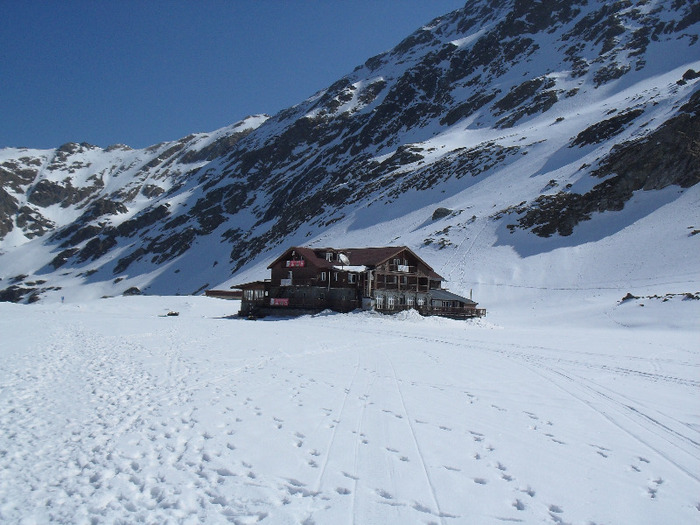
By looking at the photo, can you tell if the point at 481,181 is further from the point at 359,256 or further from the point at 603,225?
the point at 359,256

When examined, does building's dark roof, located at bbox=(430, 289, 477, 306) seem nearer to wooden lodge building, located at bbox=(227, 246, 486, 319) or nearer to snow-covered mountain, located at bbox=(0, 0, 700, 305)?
wooden lodge building, located at bbox=(227, 246, 486, 319)

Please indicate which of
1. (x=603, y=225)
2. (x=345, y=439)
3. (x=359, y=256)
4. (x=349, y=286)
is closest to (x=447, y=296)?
(x=349, y=286)

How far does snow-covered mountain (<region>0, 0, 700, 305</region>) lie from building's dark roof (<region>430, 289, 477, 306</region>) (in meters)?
4.11

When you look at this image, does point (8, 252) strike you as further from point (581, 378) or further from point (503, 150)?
point (581, 378)

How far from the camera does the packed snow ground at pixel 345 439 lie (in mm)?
5363

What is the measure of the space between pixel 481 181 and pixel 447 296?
147 feet

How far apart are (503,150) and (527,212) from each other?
112 feet

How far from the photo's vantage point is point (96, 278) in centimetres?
13850

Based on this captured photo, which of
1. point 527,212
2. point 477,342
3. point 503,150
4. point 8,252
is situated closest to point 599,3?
point 503,150

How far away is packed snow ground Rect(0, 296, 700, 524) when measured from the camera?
17.6 feet

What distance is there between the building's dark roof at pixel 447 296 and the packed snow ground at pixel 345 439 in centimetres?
2753

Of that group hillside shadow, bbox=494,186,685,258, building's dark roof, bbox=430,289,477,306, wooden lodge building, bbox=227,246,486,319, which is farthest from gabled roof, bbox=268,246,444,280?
hillside shadow, bbox=494,186,685,258

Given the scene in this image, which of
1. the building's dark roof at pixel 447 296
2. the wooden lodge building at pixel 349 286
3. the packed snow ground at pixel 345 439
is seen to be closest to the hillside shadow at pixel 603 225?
the building's dark roof at pixel 447 296

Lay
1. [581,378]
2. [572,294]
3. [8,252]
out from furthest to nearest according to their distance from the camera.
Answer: [8,252], [572,294], [581,378]
